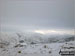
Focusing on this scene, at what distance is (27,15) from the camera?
1.84 meters

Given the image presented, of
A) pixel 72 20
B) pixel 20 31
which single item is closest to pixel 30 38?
pixel 20 31

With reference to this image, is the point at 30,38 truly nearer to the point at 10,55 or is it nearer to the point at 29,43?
the point at 29,43

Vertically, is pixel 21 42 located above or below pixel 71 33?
below

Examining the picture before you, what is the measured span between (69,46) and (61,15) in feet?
1.74

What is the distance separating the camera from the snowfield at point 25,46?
5.58 feet

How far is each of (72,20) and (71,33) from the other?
22 cm

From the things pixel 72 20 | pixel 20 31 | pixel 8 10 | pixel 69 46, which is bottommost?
pixel 69 46

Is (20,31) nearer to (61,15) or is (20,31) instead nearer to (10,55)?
(10,55)

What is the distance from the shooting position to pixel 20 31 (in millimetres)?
1782

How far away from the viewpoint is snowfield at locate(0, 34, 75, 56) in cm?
170

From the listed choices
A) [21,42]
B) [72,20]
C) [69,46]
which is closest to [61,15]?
[72,20]

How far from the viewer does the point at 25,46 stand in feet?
5.72

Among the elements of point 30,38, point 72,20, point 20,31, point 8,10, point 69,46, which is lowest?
point 69,46

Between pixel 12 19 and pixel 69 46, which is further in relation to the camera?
pixel 12 19
